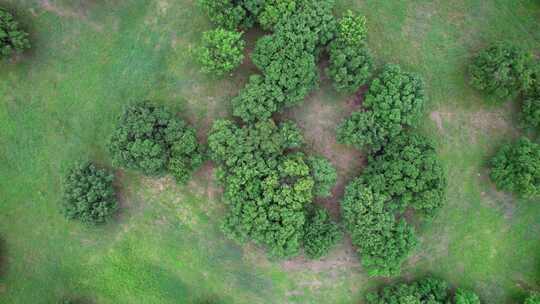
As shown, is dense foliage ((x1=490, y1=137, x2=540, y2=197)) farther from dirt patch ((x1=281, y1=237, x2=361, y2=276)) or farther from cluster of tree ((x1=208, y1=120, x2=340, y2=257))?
cluster of tree ((x1=208, y1=120, x2=340, y2=257))

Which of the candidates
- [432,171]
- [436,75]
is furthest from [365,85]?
[432,171]

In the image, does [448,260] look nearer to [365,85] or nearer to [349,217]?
[349,217]

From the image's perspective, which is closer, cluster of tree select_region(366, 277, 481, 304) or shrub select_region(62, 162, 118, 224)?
shrub select_region(62, 162, 118, 224)

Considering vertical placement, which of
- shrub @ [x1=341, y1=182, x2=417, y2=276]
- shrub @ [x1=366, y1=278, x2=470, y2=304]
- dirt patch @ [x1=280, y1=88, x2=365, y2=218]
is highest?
dirt patch @ [x1=280, y1=88, x2=365, y2=218]

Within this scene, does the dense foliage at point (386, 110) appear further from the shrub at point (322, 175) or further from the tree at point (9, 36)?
the tree at point (9, 36)

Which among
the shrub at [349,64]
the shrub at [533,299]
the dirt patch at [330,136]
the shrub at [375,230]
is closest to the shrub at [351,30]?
the shrub at [349,64]

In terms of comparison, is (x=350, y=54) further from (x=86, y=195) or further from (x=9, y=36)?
(x=9, y=36)

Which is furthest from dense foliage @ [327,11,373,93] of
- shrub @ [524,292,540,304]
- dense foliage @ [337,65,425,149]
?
shrub @ [524,292,540,304]
